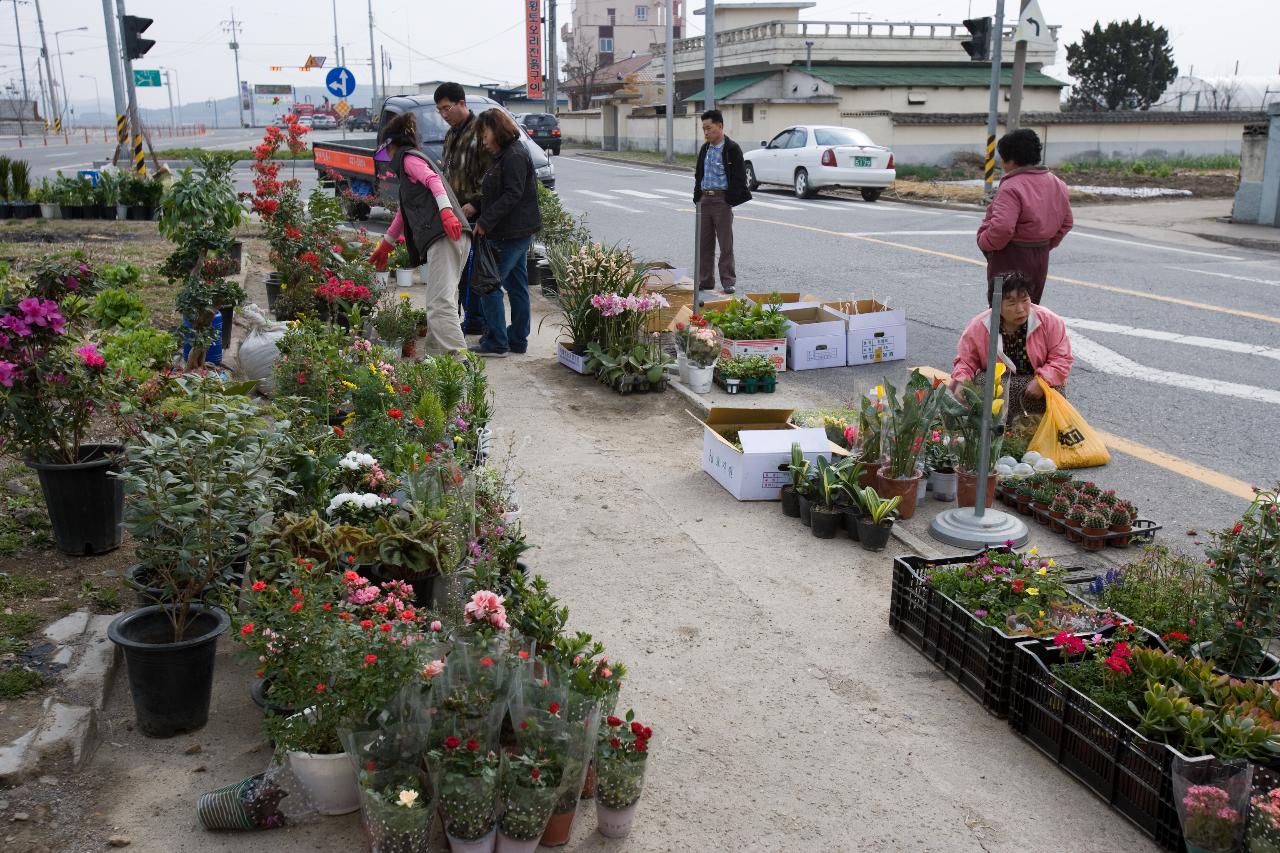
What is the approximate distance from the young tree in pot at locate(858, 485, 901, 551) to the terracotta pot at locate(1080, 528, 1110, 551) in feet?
3.15

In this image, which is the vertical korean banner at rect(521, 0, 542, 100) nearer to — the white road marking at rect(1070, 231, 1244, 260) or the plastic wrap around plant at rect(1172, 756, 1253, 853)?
the white road marking at rect(1070, 231, 1244, 260)

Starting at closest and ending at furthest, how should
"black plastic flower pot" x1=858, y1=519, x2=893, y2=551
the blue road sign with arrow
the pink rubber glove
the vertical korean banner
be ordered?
"black plastic flower pot" x1=858, y1=519, x2=893, y2=551, the pink rubber glove, the blue road sign with arrow, the vertical korean banner

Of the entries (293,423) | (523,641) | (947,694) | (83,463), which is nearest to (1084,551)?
(947,694)

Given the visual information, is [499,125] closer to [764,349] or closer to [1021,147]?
[764,349]

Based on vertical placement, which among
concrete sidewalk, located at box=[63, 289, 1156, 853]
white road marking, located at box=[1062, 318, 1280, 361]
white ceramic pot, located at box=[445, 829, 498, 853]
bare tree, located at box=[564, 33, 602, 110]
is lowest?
concrete sidewalk, located at box=[63, 289, 1156, 853]

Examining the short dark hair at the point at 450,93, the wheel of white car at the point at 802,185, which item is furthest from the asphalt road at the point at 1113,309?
the short dark hair at the point at 450,93

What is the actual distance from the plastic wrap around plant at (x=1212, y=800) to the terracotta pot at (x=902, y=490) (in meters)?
2.67

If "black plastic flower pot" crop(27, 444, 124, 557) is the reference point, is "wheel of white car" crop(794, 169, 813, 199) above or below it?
above

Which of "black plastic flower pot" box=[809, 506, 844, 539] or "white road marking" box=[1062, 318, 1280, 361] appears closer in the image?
"black plastic flower pot" box=[809, 506, 844, 539]

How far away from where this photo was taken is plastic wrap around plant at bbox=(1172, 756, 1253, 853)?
10.2ft

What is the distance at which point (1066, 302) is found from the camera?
12.0 metres

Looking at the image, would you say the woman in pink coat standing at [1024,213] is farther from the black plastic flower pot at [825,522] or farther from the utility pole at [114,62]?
the utility pole at [114,62]

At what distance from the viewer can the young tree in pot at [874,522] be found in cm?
540

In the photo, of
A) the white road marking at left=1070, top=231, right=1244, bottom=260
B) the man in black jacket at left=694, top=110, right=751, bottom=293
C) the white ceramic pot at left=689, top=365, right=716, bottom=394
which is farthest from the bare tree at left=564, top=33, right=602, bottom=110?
the white ceramic pot at left=689, top=365, right=716, bottom=394
